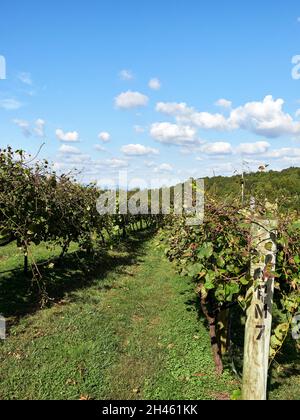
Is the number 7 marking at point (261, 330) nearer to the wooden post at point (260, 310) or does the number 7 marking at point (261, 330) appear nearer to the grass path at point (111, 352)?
the wooden post at point (260, 310)

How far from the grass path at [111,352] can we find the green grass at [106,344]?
13 mm

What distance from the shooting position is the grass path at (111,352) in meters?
4.31

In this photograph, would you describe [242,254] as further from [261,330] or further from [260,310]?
[261,330]

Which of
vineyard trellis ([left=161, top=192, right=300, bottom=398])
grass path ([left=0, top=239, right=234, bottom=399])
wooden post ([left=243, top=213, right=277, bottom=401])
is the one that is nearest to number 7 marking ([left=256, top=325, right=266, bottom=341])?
wooden post ([left=243, top=213, right=277, bottom=401])

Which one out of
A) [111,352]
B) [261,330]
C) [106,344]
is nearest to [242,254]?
[261,330]

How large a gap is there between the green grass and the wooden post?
1.12 meters

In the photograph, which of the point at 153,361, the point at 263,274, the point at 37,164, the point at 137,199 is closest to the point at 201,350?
the point at 153,361

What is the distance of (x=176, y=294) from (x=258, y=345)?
5.54 meters

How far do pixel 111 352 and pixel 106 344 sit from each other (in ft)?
0.89

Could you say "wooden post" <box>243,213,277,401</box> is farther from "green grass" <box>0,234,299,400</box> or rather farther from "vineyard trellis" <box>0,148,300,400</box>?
"green grass" <box>0,234,299,400</box>

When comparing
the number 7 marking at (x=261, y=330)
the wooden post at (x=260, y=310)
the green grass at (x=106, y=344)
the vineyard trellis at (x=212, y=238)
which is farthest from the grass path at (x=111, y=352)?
the number 7 marking at (x=261, y=330)

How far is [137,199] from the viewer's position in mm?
20344

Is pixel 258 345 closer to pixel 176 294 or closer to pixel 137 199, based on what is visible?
pixel 176 294

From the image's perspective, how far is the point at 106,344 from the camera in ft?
18.1
